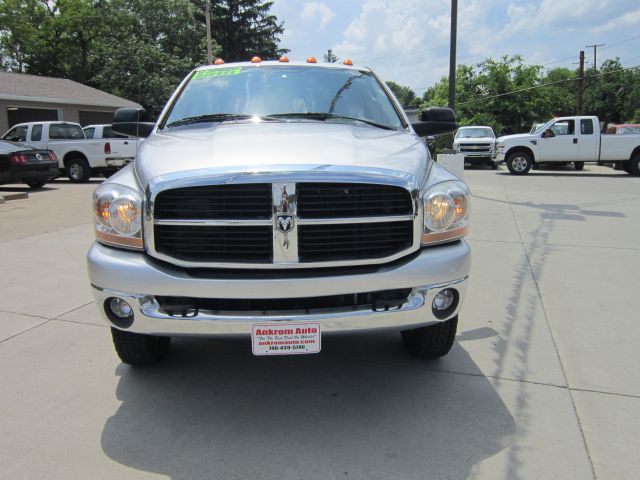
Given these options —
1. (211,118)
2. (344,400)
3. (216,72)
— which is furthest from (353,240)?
(216,72)

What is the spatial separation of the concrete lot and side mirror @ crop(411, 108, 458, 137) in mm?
1509

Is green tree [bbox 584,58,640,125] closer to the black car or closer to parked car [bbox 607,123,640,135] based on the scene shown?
parked car [bbox 607,123,640,135]

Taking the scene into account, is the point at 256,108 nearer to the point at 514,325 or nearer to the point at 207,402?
the point at 207,402

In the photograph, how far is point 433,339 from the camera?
3.26 metres

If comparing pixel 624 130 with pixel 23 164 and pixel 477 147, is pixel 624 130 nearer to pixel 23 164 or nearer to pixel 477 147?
pixel 477 147

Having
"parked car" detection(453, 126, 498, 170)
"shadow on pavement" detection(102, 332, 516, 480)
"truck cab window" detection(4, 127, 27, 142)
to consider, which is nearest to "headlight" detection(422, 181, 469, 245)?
"shadow on pavement" detection(102, 332, 516, 480)

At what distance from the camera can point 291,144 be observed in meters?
2.88

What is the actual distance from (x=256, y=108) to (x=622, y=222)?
24.1ft

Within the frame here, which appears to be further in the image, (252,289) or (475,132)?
(475,132)

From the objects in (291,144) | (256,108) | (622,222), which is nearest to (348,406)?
(291,144)

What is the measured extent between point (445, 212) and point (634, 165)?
18.5 metres

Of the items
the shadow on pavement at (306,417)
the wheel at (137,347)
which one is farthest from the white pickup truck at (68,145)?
the shadow on pavement at (306,417)

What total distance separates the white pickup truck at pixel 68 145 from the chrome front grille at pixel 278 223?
586 inches

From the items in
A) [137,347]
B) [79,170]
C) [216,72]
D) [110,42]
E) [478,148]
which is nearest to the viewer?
[137,347]
